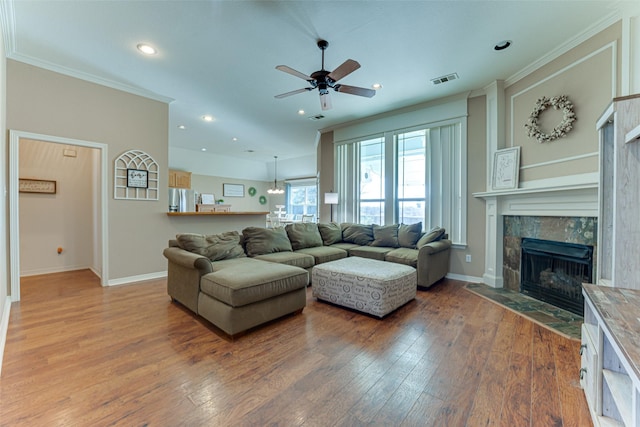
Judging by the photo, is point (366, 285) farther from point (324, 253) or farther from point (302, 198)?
point (302, 198)

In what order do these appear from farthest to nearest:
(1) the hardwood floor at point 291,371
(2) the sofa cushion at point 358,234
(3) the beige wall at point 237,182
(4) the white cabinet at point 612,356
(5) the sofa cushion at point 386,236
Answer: (3) the beige wall at point 237,182 → (2) the sofa cushion at point 358,234 → (5) the sofa cushion at point 386,236 → (1) the hardwood floor at point 291,371 → (4) the white cabinet at point 612,356

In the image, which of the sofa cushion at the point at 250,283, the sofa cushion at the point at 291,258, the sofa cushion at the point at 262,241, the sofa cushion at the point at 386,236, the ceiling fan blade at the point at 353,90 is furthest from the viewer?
the sofa cushion at the point at 386,236

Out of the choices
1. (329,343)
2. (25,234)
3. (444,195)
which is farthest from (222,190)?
(329,343)

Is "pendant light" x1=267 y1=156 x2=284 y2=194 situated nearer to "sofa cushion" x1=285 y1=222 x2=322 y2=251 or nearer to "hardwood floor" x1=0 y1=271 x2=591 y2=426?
"sofa cushion" x1=285 y1=222 x2=322 y2=251

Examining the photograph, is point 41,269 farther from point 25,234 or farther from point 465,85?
point 465,85

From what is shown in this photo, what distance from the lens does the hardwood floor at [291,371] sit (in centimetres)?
145

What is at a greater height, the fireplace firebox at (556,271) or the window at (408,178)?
the window at (408,178)

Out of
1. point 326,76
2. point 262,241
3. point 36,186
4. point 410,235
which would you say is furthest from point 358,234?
point 36,186

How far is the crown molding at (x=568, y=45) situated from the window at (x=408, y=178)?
0.86 meters

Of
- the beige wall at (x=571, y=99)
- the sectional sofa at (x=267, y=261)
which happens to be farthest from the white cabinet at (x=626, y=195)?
the sectional sofa at (x=267, y=261)

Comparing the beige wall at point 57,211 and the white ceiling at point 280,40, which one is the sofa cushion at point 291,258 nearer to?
the white ceiling at point 280,40

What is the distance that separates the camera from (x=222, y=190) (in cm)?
927

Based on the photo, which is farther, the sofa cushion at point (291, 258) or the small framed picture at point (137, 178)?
the small framed picture at point (137, 178)

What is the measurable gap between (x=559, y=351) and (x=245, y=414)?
2.33m
